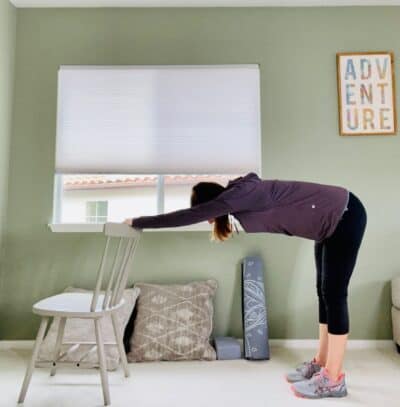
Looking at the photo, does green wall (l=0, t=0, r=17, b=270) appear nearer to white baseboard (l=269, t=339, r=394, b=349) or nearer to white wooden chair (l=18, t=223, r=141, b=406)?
white wooden chair (l=18, t=223, r=141, b=406)

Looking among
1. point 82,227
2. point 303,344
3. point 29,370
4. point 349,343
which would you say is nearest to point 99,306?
point 29,370

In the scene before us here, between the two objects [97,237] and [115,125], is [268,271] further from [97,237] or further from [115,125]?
[115,125]

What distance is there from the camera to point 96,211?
2848 mm

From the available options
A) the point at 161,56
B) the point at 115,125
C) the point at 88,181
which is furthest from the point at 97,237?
the point at 161,56

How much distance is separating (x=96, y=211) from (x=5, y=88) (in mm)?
1084

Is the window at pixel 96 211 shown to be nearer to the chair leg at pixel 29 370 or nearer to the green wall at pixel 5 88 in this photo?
the green wall at pixel 5 88

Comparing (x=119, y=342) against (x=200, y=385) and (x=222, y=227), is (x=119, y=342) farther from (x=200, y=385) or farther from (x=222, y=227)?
(x=222, y=227)

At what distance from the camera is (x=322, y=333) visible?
81.6 inches

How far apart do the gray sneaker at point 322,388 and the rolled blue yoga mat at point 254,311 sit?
51 centimetres

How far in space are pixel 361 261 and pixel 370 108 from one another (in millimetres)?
1115

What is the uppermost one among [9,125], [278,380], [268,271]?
[9,125]

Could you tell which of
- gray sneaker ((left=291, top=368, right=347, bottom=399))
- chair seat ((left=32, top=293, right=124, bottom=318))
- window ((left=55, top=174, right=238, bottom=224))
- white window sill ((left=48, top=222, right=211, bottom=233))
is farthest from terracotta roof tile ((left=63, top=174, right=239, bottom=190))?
gray sneaker ((left=291, top=368, right=347, bottom=399))

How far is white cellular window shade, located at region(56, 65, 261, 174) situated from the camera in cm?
275

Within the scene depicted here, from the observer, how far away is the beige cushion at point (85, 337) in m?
2.24
